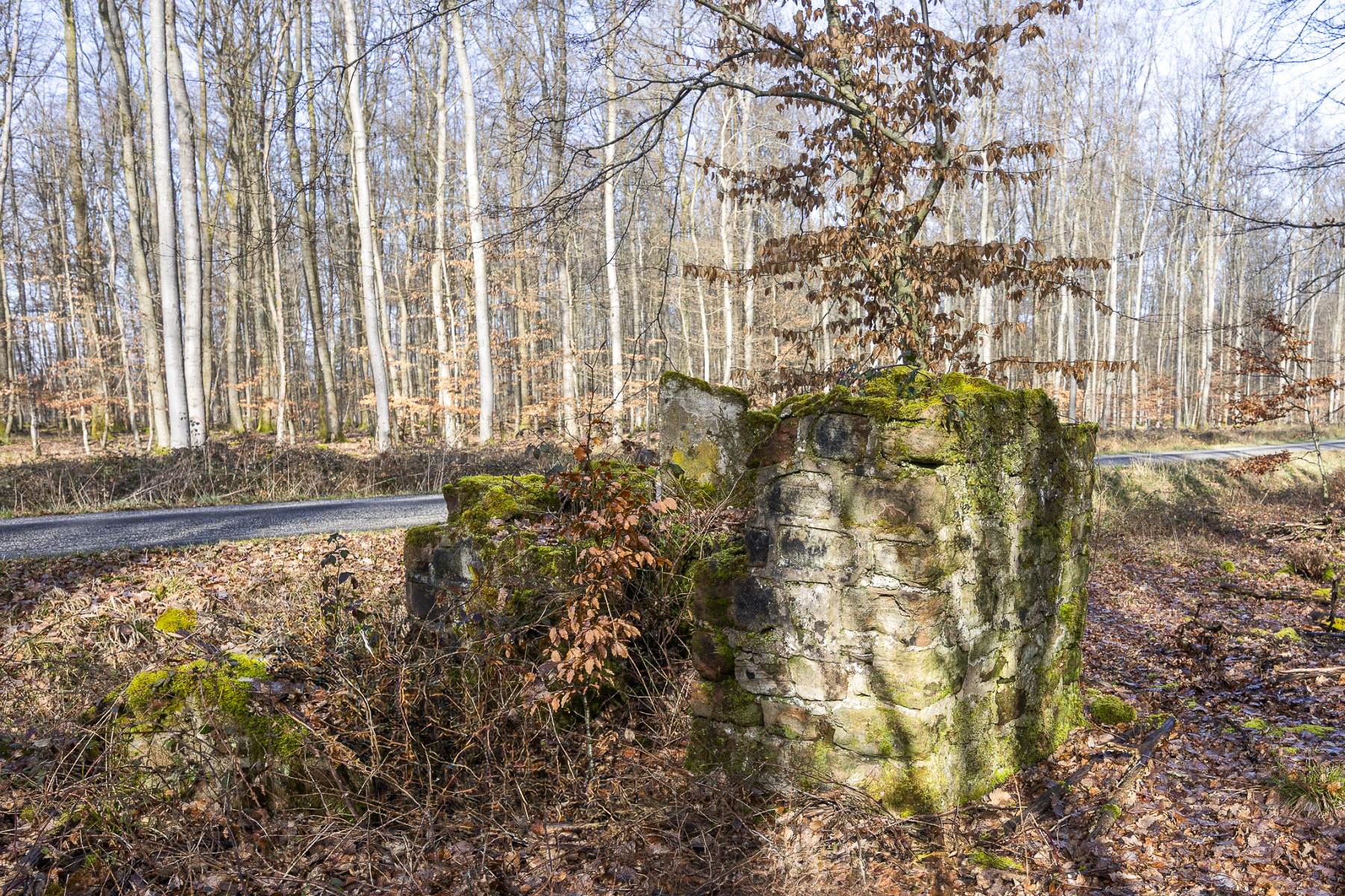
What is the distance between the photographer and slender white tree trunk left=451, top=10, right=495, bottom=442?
55.8 feet

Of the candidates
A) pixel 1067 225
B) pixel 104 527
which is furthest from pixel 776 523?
pixel 1067 225

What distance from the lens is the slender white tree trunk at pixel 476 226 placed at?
17.0 meters

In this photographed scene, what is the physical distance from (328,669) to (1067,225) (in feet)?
102

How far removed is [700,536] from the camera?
502 centimetres

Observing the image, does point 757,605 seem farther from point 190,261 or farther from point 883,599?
point 190,261

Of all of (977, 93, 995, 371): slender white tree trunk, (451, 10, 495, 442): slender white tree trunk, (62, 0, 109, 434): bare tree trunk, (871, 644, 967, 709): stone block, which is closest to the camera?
(871, 644, 967, 709): stone block

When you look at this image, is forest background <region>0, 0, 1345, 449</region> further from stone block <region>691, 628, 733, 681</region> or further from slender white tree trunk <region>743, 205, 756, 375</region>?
stone block <region>691, 628, 733, 681</region>

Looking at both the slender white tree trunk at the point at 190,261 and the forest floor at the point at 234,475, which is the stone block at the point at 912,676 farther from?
the slender white tree trunk at the point at 190,261

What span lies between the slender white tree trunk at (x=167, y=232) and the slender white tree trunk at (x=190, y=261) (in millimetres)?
134

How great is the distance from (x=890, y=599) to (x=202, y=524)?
30.4 ft

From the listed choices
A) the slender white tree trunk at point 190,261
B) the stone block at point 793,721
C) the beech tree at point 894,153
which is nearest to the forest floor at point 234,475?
the slender white tree trunk at point 190,261

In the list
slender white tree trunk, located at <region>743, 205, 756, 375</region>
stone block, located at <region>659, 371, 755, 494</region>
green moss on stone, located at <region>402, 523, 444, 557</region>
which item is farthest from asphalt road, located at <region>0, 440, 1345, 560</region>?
slender white tree trunk, located at <region>743, 205, 756, 375</region>

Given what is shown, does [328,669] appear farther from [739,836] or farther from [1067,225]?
[1067,225]

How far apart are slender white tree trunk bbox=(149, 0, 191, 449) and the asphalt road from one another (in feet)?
11.2
